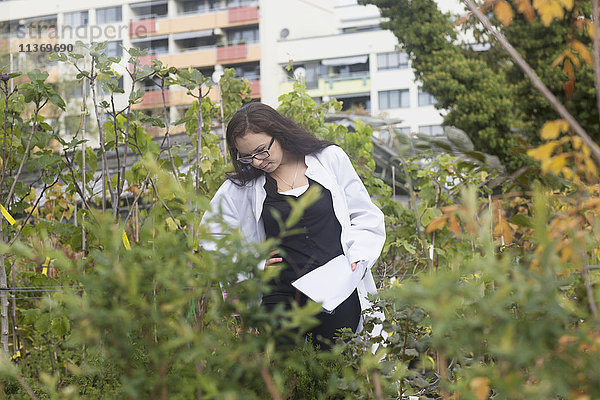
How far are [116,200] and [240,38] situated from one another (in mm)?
38545

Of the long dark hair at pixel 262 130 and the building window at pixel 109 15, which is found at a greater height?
the building window at pixel 109 15

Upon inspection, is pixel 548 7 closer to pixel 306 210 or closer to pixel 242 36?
pixel 306 210

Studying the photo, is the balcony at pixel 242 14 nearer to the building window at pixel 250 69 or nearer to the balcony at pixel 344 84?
the building window at pixel 250 69

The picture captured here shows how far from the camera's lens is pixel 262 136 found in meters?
2.47

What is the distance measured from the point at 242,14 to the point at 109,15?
8.21 meters

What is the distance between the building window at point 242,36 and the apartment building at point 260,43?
0.06 metres

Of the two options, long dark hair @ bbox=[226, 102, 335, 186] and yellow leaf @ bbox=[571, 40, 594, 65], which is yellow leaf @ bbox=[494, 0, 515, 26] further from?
long dark hair @ bbox=[226, 102, 335, 186]

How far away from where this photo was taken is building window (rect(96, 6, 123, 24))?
3988 centimetres

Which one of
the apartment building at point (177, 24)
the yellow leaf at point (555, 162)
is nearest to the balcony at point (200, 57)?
the apartment building at point (177, 24)

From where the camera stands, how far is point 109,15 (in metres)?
40.1

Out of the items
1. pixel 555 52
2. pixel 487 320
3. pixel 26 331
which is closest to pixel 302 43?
pixel 555 52

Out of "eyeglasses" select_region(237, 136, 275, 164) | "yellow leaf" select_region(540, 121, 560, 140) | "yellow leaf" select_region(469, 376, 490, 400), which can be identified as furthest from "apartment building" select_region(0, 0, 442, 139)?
"yellow leaf" select_region(469, 376, 490, 400)

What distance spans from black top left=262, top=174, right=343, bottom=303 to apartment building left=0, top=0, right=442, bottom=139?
33.9 metres

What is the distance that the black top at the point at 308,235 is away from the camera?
95.0 inches
